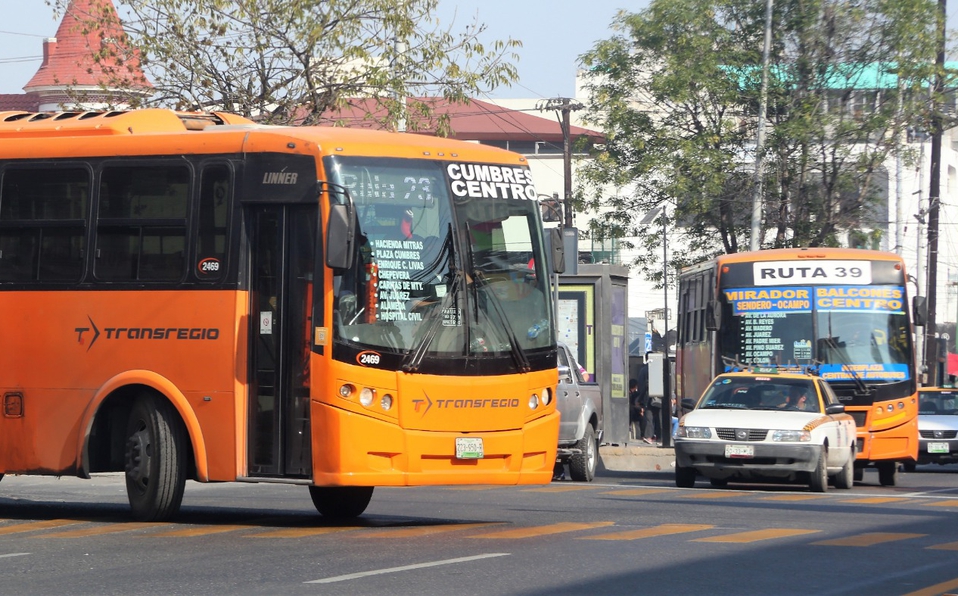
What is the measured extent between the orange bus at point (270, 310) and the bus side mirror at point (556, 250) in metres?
0.32

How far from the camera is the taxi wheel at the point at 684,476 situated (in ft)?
65.5

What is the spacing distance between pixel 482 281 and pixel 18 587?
15.7ft

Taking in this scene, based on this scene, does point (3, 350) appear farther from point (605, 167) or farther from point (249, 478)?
point (605, 167)

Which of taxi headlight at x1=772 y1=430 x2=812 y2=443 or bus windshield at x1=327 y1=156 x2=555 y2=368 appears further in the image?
taxi headlight at x1=772 y1=430 x2=812 y2=443

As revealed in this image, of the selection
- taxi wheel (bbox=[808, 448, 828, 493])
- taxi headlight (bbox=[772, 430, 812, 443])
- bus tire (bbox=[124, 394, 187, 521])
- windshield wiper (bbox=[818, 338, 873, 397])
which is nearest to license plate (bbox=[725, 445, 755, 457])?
taxi headlight (bbox=[772, 430, 812, 443])

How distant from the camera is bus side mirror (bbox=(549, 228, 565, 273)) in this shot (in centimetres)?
1320

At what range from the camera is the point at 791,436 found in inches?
762

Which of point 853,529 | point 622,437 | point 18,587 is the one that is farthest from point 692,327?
point 18,587

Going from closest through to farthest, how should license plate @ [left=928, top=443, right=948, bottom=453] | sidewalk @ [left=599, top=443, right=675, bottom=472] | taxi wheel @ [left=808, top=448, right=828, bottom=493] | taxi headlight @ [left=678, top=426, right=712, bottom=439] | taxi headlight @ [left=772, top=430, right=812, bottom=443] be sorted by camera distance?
taxi wheel @ [left=808, top=448, right=828, bottom=493]
taxi headlight @ [left=772, top=430, right=812, bottom=443]
taxi headlight @ [left=678, top=426, right=712, bottom=439]
sidewalk @ [left=599, top=443, right=675, bottom=472]
license plate @ [left=928, top=443, right=948, bottom=453]

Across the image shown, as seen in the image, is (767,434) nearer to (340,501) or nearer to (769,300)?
(769,300)

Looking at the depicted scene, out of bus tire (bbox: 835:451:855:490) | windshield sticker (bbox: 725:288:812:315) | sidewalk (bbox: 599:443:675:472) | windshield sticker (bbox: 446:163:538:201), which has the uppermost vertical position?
windshield sticker (bbox: 446:163:538:201)

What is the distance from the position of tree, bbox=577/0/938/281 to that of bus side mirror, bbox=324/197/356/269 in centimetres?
2438

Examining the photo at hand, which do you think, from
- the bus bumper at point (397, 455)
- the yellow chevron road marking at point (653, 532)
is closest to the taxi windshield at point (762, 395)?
the yellow chevron road marking at point (653, 532)

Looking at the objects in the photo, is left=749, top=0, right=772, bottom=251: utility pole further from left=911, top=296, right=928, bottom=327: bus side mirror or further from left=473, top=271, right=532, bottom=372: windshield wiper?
left=473, top=271, right=532, bottom=372: windshield wiper
